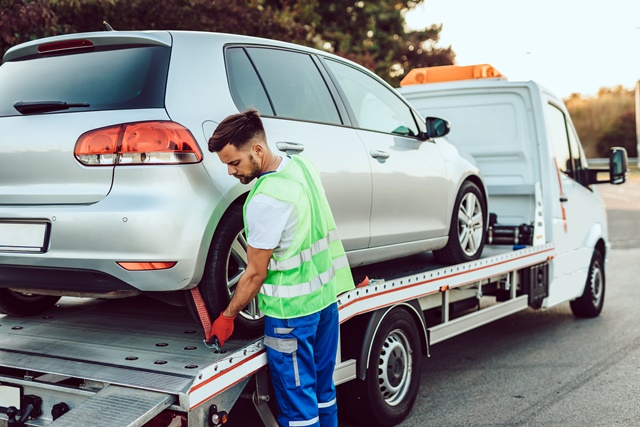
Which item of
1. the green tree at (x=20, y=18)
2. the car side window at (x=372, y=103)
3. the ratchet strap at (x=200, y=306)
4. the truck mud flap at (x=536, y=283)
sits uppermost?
the green tree at (x=20, y=18)

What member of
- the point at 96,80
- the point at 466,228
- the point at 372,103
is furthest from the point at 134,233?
the point at 466,228

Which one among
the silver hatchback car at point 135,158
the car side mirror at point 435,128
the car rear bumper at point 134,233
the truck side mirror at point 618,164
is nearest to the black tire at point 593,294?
the truck side mirror at point 618,164

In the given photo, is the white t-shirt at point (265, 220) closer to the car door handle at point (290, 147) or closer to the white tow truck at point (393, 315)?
the white tow truck at point (393, 315)

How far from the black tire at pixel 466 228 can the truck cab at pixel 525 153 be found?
0.74 metres

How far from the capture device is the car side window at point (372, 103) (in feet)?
16.2

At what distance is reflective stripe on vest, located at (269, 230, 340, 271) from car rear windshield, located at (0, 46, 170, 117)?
921 millimetres

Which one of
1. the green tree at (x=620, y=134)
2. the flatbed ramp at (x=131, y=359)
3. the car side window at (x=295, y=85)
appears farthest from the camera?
the green tree at (x=620, y=134)

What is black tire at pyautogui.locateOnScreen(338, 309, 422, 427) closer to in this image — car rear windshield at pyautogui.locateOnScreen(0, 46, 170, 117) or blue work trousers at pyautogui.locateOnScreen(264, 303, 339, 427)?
blue work trousers at pyautogui.locateOnScreen(264, 303, 339, 427)

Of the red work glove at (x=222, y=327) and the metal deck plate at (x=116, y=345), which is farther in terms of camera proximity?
the red work glove at (x=222, y=327)

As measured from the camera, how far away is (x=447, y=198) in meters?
5.68

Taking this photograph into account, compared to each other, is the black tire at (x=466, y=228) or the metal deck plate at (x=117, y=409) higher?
the black tire at (x=466, y=228)

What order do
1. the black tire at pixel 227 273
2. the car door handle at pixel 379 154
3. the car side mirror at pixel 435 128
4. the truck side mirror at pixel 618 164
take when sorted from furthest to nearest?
the truck side mirror at pixel 618 164 → the car side mirror at pixel 435 128 → the car door handle at pixel 379 154 → the black tire at pixel 227 273

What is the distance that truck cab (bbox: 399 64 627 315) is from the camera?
22.9 feet

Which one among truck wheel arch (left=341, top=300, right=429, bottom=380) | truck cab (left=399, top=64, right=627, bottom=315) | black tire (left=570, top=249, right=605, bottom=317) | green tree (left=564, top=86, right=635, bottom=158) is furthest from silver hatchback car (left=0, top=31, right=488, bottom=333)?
green tree (left=564, top=86, right=635, bottom=158)
